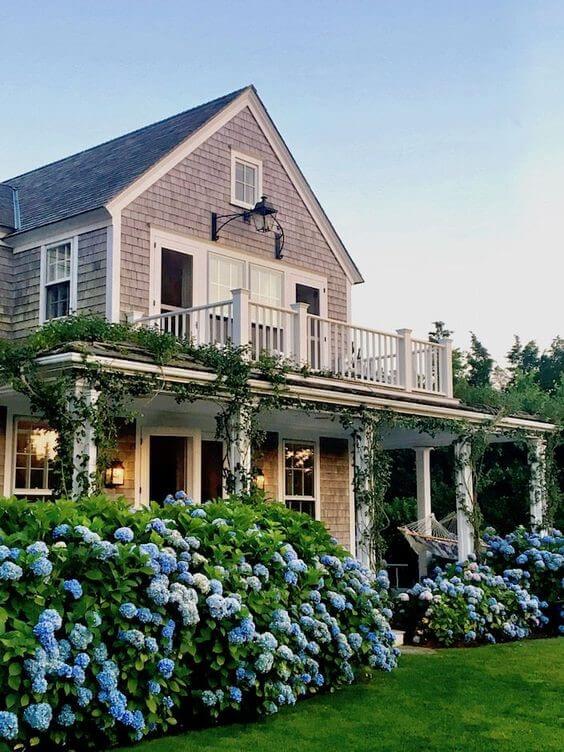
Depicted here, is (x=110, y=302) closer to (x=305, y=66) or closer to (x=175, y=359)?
(x=175, y=359)

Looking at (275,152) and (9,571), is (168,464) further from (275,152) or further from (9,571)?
(9,571)

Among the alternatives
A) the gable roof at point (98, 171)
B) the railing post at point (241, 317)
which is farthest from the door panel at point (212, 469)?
the gable roof at point (98, 171)

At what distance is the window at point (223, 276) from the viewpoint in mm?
13281

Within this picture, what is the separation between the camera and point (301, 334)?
11523 mm

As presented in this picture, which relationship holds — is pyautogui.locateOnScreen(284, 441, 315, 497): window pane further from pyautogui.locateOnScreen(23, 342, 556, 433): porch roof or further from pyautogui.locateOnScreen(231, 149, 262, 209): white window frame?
pyautogui.locateOnScreen(231, 149, 262, 209): white window frame

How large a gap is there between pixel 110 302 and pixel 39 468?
238 centimetres

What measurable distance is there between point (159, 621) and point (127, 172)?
8.80m

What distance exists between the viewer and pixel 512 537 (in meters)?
13.2

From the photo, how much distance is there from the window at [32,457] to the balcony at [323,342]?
190 centimetres

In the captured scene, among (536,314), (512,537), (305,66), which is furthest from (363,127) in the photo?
(536,314)

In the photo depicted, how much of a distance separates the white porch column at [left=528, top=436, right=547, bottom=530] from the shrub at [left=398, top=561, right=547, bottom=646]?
10.5 feet

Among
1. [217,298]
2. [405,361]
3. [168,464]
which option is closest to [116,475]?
[168,464]

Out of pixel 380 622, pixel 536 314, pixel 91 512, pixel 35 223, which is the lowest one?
pixel 380 622

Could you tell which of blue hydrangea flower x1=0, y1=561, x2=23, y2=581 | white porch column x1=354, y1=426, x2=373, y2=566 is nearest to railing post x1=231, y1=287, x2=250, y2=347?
white porch column x1=354, y1=426, x2=373, y2=566
